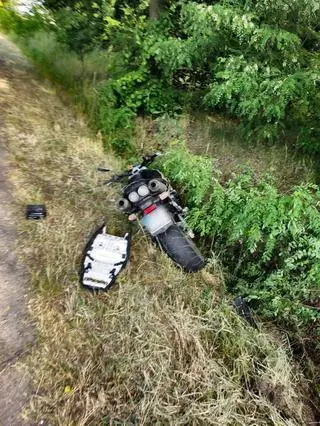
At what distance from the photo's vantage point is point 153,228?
9.92 feet

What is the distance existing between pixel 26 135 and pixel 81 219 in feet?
4.32

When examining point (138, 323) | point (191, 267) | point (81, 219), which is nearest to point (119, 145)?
point (81, 219)

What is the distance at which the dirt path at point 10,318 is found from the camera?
2.12m

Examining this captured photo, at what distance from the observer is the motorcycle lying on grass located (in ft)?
9.53

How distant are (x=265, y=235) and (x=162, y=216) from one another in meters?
0.85

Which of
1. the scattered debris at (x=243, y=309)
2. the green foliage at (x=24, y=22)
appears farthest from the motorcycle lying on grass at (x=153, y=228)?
the green foliage at (x=24, y=22)

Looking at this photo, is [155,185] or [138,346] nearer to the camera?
[138,346]

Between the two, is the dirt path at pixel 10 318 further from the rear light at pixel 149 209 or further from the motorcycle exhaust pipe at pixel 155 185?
the motorcycle exhaust pipe at pixel 155 185

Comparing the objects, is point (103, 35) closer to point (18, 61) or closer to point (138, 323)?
point (18, 61)

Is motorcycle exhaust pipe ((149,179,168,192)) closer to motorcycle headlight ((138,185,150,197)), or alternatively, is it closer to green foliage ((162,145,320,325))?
motorcycle headlight ((138,185,150,197))

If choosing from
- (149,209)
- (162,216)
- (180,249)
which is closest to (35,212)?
(149,209)

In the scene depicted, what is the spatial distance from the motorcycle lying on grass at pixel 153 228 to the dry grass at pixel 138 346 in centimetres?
10

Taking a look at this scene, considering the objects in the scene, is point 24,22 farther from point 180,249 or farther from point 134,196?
point 180,249

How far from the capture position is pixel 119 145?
4055mm
